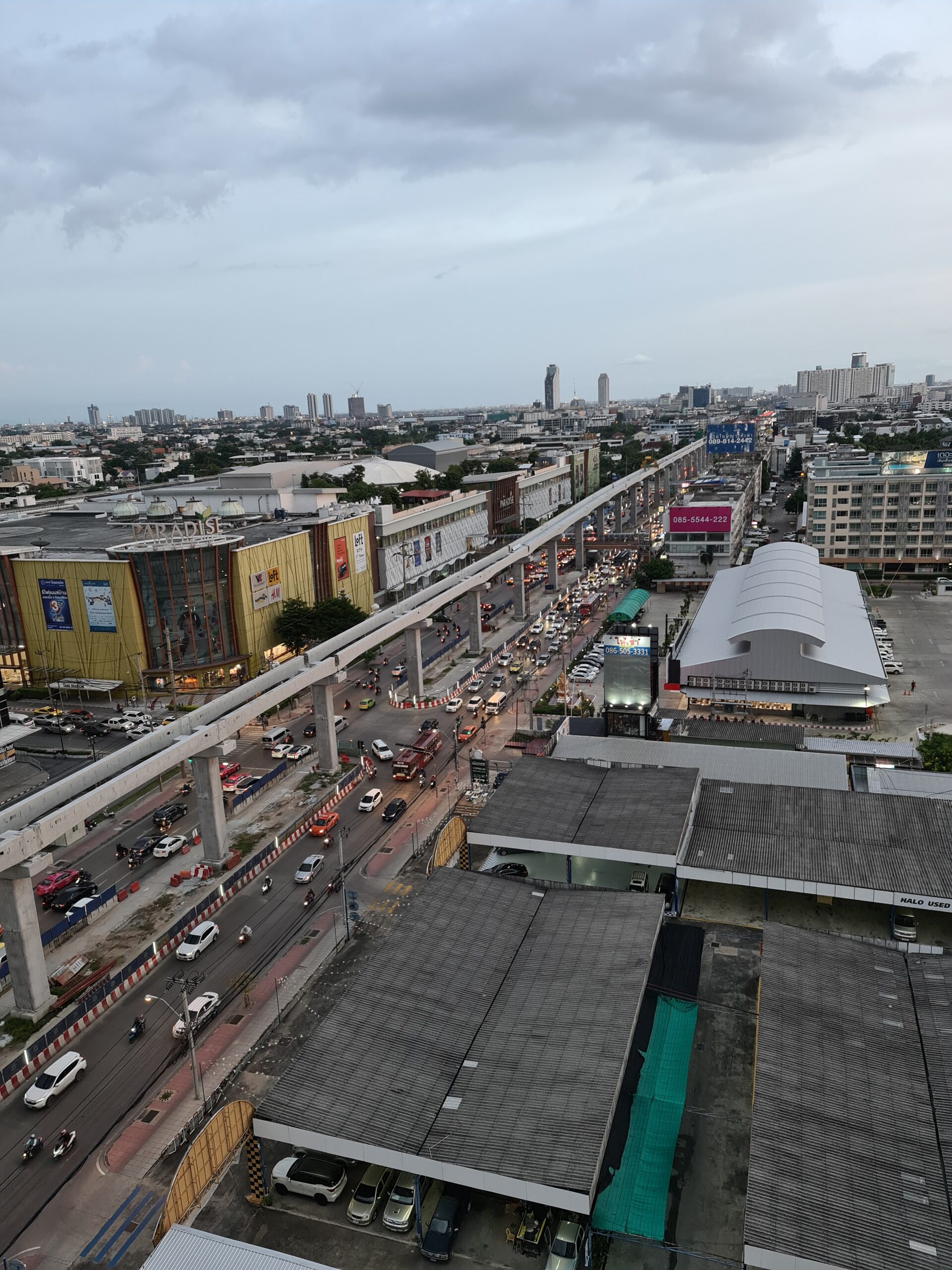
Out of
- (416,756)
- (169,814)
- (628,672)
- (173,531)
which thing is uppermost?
(173,531)

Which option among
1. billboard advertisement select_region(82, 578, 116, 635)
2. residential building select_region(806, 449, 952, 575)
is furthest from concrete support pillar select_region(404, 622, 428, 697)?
residential building select_region(806, 449, 952, 575)

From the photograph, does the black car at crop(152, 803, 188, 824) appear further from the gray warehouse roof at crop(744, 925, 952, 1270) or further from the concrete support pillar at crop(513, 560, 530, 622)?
the concrete support pillar at crop(513, 560, 530, 622)

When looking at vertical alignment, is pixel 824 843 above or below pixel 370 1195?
above

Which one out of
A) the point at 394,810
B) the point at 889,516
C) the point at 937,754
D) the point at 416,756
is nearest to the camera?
the point at 394,810

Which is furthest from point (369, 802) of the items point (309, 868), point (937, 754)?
point (937, 754)

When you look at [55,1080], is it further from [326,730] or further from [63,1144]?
[326,730]

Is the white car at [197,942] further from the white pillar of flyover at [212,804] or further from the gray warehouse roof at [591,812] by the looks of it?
the gray warehouse roof at [591,812]

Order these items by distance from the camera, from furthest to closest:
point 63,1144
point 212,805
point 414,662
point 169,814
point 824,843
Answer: point 414,662, point 169,814, point 212,805, point 824,843, point 63,1144

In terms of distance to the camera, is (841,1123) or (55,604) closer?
(841,1123)
